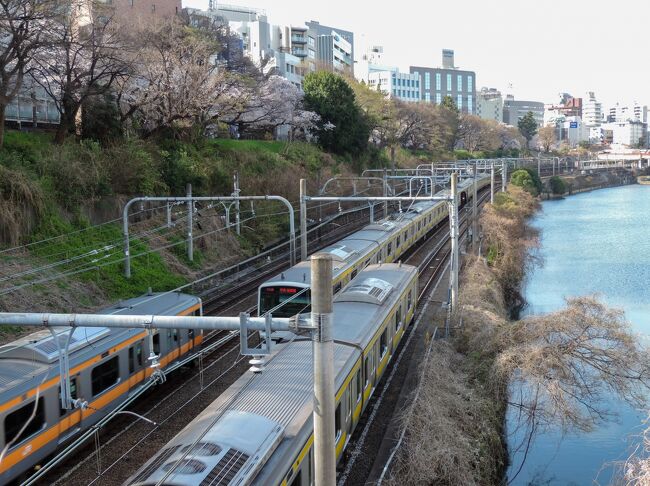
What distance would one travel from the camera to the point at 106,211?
22.9 metres

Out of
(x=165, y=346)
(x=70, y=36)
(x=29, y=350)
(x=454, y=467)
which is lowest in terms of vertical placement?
(x=454, y=467)

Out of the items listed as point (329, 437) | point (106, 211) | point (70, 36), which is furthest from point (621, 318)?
point (70, 36)

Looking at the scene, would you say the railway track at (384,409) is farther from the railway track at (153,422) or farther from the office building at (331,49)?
the office building at (331,49)

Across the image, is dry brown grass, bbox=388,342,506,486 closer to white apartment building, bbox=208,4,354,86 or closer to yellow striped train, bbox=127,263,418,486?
yellow striped train, bbox=127,263,418,486

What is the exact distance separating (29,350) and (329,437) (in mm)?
6372

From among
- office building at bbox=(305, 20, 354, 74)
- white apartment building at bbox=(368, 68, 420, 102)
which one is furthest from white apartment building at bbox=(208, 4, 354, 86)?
white apartment building at bbox=(368, 68, 420, 102)

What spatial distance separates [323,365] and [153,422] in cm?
531

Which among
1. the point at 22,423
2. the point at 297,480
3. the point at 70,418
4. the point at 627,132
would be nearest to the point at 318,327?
the point at 297,480

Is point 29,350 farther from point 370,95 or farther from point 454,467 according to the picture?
point 370,95

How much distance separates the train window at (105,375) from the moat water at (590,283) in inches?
324

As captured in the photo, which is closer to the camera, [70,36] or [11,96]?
[11,96]

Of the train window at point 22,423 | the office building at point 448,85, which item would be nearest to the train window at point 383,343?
the train window at point 22,423

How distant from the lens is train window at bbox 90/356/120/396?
11000 mm

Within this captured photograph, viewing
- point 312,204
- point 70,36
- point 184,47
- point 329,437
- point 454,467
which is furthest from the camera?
point 312,204
